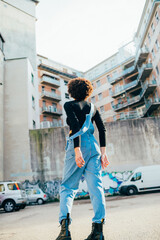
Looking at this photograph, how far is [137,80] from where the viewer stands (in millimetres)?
35281

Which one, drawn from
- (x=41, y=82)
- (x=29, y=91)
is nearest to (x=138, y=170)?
(x=29, y=91)

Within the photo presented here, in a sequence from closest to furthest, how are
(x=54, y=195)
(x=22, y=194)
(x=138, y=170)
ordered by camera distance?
(x=22, y=194)
(x=138, y=170)
(x=54, y=195)

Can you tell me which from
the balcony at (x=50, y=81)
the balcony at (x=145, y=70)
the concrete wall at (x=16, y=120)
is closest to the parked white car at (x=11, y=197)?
the concrete wall at (x=16, y=120)

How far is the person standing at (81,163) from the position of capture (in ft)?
7.14

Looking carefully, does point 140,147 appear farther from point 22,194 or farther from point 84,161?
point 84,161

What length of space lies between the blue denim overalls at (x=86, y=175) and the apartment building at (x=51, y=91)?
3102cm

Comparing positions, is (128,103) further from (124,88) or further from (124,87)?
(124,87)

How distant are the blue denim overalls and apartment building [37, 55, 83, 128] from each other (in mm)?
31015

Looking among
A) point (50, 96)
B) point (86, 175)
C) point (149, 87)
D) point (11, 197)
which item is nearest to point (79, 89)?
point (86, 175)

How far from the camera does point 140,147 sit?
19.6 meters

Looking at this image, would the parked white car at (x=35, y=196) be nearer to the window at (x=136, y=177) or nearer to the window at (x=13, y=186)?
the window at (x=13, y=186)

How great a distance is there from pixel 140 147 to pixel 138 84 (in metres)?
19.7

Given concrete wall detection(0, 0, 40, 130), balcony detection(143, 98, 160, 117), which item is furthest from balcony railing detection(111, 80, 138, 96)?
concrete wall detection(0, 0, 40, 130)

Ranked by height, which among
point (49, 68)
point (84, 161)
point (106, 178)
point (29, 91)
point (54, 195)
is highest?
point (49, 68)
